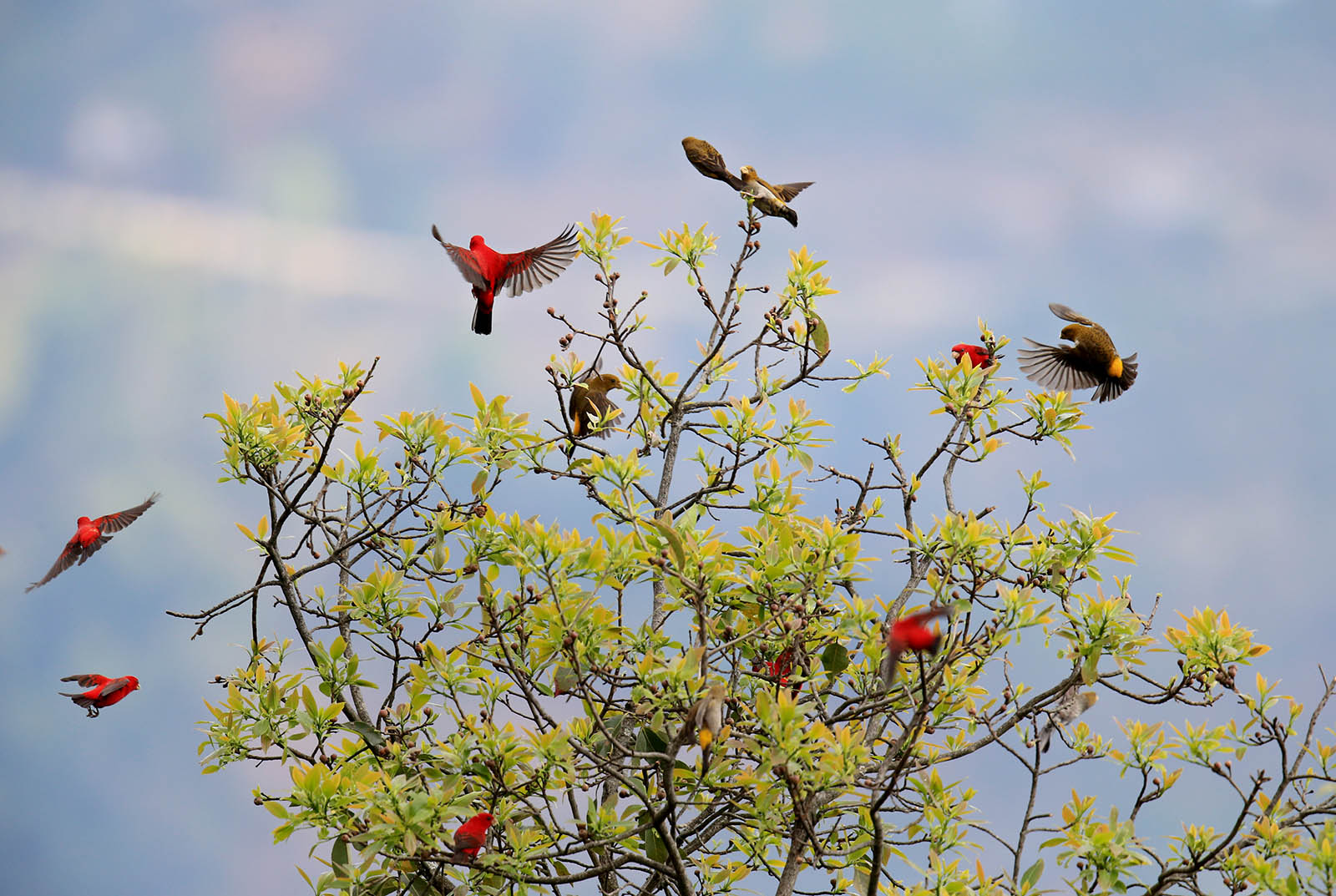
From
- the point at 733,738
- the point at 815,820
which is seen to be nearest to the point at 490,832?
the point at 733,738

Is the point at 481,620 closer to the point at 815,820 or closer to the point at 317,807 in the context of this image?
the point at 317,807

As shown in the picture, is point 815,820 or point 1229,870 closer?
point 1229,870

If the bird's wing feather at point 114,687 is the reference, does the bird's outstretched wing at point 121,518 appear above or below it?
above

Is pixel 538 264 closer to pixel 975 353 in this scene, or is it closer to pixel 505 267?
pixel 505 267

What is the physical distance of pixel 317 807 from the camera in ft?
8.52

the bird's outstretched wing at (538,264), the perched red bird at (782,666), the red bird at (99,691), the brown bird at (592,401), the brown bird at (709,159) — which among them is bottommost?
the red bird at (99,691)

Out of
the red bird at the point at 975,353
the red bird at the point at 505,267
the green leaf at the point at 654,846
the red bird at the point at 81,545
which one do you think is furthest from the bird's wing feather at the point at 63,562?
the red bird at the point at 975,353

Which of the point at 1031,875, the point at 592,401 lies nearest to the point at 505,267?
the point at 592,401

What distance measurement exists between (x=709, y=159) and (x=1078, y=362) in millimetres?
1490

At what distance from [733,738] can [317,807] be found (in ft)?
3.35

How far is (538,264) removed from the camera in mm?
3941

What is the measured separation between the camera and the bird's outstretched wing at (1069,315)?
12.5 feet

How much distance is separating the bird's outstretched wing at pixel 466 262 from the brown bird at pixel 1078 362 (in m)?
1.94

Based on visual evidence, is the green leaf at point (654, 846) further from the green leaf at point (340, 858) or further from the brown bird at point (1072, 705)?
the brown bird at point (1072, 705)
